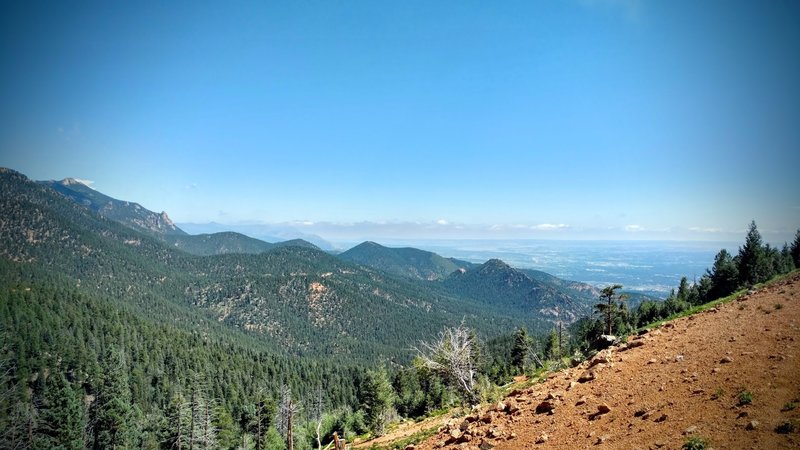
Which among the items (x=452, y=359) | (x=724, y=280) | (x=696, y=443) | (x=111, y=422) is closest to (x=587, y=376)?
(x=696, y=443)

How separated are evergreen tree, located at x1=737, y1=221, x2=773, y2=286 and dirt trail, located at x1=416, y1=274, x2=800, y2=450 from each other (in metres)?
60.7

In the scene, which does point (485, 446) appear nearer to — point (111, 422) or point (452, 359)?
point (452, 359)

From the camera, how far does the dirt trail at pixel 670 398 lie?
8802mm

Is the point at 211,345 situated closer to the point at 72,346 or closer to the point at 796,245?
the point at 72,346

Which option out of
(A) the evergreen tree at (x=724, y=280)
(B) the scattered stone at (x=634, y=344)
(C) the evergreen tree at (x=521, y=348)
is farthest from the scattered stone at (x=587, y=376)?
(A) the evergreen tree at (x=724, y=280)

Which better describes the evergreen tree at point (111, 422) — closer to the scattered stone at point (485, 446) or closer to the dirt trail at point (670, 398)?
the dirt trail at point (670, 398)

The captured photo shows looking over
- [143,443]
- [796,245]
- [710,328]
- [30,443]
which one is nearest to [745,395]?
[710,328]

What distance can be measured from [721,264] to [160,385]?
16580 centimetres

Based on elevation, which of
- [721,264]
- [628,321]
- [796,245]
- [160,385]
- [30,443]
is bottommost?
[160,385]

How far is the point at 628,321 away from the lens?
7938 centimetres

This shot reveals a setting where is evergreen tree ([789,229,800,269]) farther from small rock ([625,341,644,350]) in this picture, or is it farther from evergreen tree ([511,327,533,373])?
small rock ([625,341,644,350])

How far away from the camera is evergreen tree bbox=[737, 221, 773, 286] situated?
59.3 meters

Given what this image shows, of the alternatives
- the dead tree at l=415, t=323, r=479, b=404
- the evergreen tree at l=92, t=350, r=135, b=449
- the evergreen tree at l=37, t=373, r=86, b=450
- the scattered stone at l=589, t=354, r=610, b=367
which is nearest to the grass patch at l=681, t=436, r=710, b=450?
the scattered stone at l=589, t=354, r=610, b=367

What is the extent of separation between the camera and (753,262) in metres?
60.2
